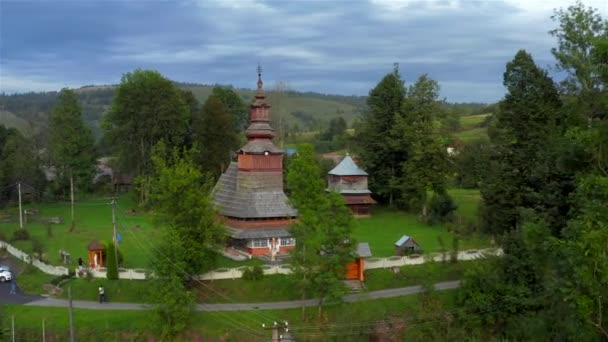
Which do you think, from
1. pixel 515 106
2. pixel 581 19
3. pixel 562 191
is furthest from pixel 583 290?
pixel 515 106

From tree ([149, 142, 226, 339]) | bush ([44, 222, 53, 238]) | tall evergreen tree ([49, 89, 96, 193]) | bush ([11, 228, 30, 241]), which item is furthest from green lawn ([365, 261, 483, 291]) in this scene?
tall evergreen tree ([49, 89, 96, 193])

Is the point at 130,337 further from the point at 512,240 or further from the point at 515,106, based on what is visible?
the point at 515,106

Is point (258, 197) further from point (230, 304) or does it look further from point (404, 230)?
point (404, 230)

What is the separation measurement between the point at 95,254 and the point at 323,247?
14.3 m

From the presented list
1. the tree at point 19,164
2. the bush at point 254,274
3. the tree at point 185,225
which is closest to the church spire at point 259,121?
the tree at point 185,225

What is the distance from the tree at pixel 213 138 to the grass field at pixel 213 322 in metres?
28.7

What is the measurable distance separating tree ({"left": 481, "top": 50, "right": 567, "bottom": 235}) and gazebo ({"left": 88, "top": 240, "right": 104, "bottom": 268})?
22.7 metres

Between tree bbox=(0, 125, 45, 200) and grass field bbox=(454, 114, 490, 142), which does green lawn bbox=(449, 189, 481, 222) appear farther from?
tree bbox=(0, 125, 45, 200)

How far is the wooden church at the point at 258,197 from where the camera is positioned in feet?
124

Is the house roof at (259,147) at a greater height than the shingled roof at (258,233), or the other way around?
the house roof at (259,147)

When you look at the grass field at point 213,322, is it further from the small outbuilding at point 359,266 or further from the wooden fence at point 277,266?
the wooden fence at point 277,266

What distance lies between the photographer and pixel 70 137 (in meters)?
55.8

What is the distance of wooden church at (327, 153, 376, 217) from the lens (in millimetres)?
52812

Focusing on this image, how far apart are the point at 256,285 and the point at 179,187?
6570mm
